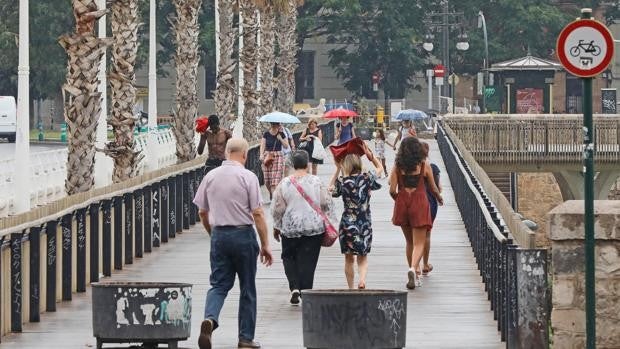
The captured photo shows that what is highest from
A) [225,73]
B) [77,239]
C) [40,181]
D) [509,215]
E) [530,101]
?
[225,73]

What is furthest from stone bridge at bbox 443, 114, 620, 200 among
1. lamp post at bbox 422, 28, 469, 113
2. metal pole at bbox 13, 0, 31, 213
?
metal pole at bbox 13, 0, 31, 213

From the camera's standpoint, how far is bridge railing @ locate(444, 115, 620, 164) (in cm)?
6906

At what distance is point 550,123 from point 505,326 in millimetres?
53849

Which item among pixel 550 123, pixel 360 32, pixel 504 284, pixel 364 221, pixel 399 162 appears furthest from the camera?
pixel 360 32

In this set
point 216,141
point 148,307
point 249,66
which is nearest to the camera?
point 148,307

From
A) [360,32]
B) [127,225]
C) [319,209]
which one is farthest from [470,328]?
[360,32]

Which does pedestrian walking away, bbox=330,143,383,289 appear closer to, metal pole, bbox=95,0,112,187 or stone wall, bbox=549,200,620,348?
stone wall, bbox=549,200,620,348

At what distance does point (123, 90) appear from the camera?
33.8 metres

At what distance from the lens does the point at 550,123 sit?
69.6 m

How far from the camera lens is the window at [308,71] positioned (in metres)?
109

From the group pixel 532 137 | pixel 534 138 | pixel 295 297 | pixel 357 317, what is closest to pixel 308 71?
pixel 534 138

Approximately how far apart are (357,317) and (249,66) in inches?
1612

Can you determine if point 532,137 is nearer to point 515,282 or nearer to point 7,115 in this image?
point 7,115

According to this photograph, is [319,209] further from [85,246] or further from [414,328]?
[85,246]
